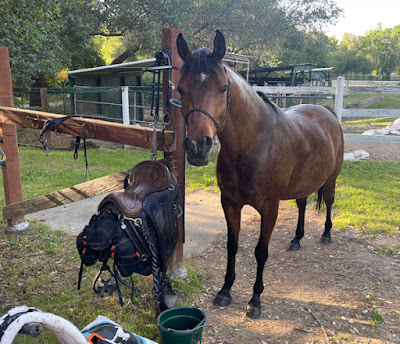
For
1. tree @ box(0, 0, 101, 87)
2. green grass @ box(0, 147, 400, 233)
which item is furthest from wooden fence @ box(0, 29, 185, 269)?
tree @ box(0, 0, 101, 87)

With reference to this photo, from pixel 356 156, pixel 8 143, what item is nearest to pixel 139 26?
pixel 356 156

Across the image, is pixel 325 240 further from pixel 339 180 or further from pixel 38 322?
pixel 38 322

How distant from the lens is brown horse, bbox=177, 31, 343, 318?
219 centimetres

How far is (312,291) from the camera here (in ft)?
10.7

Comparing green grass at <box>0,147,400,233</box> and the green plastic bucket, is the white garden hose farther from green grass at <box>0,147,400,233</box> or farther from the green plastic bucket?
green grass at <box>0,147,400,233</box>

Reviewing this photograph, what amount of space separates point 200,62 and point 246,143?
74 cm

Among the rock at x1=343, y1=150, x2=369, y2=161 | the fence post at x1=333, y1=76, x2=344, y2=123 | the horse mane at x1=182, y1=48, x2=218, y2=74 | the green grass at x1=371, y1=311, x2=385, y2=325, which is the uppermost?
the horse mane at x1=182, y1=48, x2=218, y2=74

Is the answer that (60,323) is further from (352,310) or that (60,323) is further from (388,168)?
(388,168)

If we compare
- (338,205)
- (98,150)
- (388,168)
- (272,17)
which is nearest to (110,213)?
(338,205)

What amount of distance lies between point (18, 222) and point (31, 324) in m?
A: 3.48

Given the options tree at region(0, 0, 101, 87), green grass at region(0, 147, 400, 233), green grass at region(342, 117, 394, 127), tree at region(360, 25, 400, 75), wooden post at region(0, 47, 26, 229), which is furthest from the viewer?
tree at region(360, 25, 400, 75)

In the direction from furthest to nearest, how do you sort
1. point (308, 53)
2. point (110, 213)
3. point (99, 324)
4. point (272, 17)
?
point (308, 53), point (272, 17), point (110, 213), point (99, 324)

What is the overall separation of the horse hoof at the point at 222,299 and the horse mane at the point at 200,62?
6.26 feet

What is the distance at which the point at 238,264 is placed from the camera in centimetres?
378
